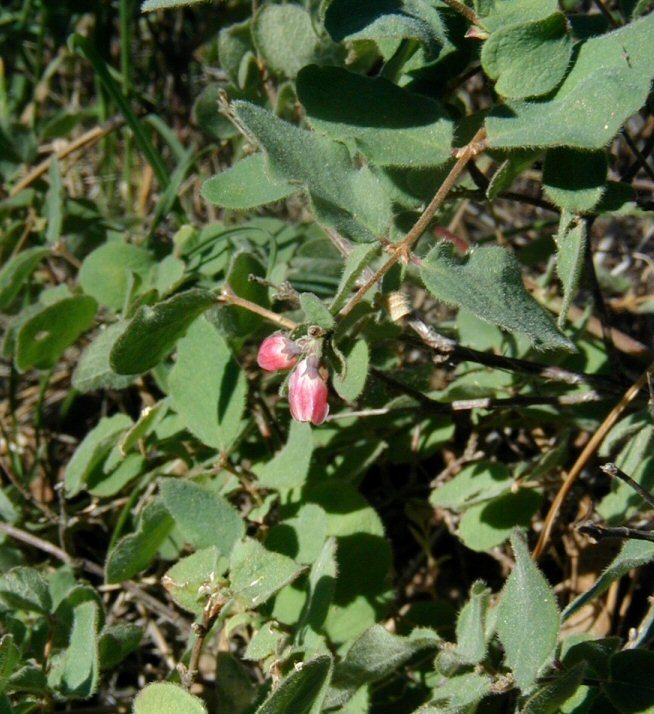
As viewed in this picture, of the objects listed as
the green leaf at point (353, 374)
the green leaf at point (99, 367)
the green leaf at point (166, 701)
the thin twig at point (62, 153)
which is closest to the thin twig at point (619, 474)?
the green leaf at point (353, 374)

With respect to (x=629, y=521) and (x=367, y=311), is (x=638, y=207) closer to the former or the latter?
(x=367, y=311)

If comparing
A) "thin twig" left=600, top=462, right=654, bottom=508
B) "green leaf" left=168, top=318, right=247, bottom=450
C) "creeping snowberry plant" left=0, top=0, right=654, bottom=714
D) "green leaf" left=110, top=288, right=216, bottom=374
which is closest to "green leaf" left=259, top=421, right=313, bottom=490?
"creeping snowberry plant" left=0, top=0, right=654, bottom=714

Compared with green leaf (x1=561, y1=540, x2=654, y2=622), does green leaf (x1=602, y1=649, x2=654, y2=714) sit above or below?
below

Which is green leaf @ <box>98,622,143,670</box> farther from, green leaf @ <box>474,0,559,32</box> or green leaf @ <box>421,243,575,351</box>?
green leaf @ <box>474,0,559,32</box>

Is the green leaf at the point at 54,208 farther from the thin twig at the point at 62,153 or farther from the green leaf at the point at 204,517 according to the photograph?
the green leaf at the point at 204,517

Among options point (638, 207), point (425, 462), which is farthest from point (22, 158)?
point (638, 207)

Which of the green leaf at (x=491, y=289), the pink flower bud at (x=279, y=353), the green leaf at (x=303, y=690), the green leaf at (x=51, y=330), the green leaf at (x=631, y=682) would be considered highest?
the green leaf at (x=491, y=289)

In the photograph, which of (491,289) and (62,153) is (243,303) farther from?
(62,153)

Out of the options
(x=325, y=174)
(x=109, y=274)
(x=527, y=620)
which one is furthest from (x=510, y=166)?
(x=109, y=274)

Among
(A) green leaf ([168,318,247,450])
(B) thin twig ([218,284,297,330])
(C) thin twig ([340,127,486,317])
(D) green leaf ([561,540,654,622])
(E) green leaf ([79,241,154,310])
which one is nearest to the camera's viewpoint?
(D) green leaf ([561,540,654,622])
